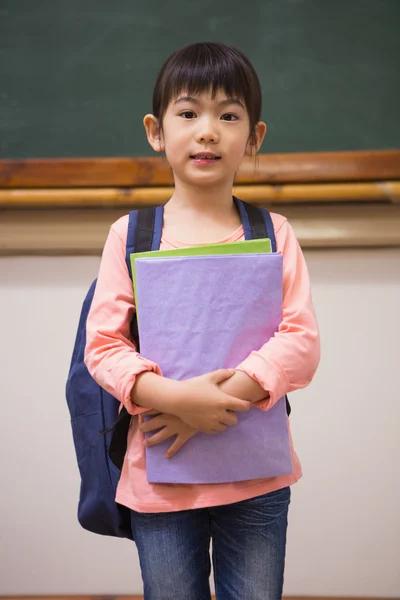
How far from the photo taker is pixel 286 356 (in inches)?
26.1

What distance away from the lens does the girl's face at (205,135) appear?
71 cm

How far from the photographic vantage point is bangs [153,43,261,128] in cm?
71

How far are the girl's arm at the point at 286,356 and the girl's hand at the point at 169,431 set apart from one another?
73mm

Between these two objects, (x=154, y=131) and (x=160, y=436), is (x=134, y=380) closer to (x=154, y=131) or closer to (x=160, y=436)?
(x=160, y=436)

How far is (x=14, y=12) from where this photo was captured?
1256 mm

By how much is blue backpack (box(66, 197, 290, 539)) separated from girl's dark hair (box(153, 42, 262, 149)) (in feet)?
0.47

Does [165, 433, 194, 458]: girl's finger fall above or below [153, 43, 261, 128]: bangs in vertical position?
below

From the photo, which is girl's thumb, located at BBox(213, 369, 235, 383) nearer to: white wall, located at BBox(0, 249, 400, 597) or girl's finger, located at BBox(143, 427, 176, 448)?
girl's finger, located at BBox(143, 427, 176, 448)

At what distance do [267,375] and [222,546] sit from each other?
0.89 ft

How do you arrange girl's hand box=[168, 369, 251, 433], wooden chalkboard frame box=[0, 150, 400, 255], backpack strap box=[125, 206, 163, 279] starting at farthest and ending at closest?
1. wooden chalkboard frame box=[0, 150, 400, 255]
2. backpack strap box=[125, 206, 163, 279]
3. girl's hand box=[168, 369, 251, 433]

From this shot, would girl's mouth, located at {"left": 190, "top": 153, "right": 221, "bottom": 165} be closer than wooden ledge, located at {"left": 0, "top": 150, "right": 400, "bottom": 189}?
Yes

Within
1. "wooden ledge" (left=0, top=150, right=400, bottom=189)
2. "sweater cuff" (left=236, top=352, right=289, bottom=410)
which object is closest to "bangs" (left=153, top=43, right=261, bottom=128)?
"sweater cuff" (left=236, top=352, right=289, bottom=410)

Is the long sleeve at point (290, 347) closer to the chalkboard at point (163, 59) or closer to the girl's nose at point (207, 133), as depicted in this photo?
the girl's nose at point (207, 133)

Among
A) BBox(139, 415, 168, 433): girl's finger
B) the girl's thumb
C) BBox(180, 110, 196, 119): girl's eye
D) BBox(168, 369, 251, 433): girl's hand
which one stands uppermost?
BBox(180, 110, 196, 119): girl's eye
